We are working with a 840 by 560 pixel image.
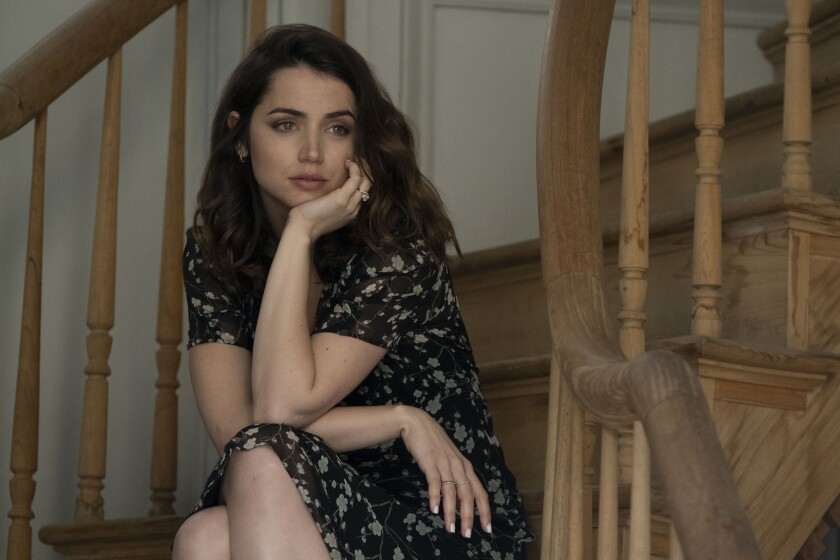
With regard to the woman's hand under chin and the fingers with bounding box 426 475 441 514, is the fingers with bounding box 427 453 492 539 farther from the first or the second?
the woman's hand under chin

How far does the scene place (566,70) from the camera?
1.72 metres

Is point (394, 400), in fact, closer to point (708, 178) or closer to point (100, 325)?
point (708, 178)

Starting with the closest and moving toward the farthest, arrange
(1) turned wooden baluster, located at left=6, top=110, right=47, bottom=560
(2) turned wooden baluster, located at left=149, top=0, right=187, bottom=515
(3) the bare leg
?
1. (3) the bare leg
2. (1) turned wooden baluster, located at left=6, top=110, right=47, bottom=560
3. (2) turned wooden baluster, located at left=149, top=0, right=187, bottom=515

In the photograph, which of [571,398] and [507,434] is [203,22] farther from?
[571,398]

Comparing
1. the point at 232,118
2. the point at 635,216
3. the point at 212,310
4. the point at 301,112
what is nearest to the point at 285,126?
the point at 301,112

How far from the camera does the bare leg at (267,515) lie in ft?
5.14

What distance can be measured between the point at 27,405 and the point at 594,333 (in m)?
1.15

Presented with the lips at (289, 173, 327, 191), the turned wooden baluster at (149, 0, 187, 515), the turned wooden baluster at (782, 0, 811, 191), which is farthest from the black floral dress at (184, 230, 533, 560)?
the turned wooden baluster at (782, 0, 811, 191)

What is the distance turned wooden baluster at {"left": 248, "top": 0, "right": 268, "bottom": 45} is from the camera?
2637 mm

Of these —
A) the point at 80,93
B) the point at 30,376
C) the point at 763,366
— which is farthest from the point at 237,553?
the point at 80,93

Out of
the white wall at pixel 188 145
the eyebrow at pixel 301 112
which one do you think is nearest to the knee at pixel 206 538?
the eyebrow at pixel 301 112

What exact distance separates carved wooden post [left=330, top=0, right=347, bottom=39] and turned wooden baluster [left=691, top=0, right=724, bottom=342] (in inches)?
42.5

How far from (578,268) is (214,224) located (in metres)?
0.68

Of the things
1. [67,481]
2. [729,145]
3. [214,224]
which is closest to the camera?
[214,224]
